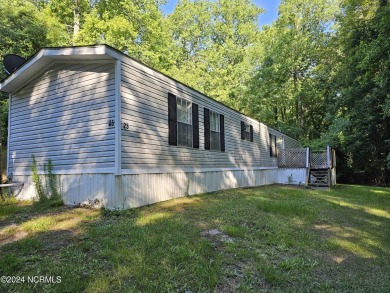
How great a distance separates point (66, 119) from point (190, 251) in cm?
487

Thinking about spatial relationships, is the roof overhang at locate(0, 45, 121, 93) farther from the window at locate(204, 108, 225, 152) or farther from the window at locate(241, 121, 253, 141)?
the window at locate(241, 121, 253, 141)

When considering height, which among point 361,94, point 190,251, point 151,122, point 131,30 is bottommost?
point 190,251

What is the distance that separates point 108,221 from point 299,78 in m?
21.7

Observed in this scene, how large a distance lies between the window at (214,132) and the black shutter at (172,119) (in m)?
2.26

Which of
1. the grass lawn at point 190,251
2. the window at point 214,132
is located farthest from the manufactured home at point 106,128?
the grass lawn at point 190,251

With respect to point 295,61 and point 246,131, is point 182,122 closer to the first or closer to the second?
point 246,131

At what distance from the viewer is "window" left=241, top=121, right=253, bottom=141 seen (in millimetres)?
12047

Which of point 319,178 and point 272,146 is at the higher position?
point 272,146

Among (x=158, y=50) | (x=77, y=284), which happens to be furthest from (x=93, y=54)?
(x=158, y=50)

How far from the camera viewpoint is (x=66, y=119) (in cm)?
659

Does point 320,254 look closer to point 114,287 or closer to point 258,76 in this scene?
point 114,287

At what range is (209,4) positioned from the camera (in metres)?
26.6

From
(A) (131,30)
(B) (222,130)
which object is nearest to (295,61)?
(A) (131,30)

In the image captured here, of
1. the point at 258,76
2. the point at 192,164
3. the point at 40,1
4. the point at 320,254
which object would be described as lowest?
the point at 320,254
